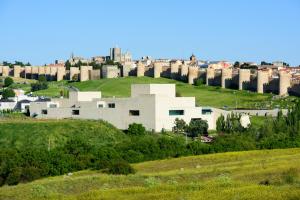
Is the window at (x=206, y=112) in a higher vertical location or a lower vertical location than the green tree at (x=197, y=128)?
higher

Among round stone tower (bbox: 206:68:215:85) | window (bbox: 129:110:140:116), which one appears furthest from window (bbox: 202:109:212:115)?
round stone tower (bbox: 206:68:215:85)

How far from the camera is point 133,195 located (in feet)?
80.3

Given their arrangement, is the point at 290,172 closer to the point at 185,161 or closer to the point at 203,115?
the point at 185,161

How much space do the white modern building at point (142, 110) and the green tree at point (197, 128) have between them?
142 centimetres

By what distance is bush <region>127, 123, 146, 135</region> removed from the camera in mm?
60500

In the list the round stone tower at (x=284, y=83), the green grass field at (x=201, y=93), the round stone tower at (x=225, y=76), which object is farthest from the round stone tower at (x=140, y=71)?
the round stone tower at (x=284, y=83)

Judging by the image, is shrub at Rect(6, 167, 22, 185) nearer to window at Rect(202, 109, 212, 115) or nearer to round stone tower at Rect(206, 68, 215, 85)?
window at Rect(202, 109, 212, 115)

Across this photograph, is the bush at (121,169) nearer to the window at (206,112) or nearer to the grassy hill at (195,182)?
the grassy hill at (195,182)

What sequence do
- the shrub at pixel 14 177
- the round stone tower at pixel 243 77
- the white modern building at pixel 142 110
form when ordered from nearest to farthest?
the shrub at pixel 14 177 < the white modern building at pixel 142 110 < the round stone tower at pixel 243 77

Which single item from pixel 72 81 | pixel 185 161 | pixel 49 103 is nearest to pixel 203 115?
pixel 49 103

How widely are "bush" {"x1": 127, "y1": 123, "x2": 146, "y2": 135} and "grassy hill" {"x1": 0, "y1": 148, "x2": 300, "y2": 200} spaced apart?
16489 mm

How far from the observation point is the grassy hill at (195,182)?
23531 mm

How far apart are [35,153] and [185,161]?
8640 mm

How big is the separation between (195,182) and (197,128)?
3405 cm
